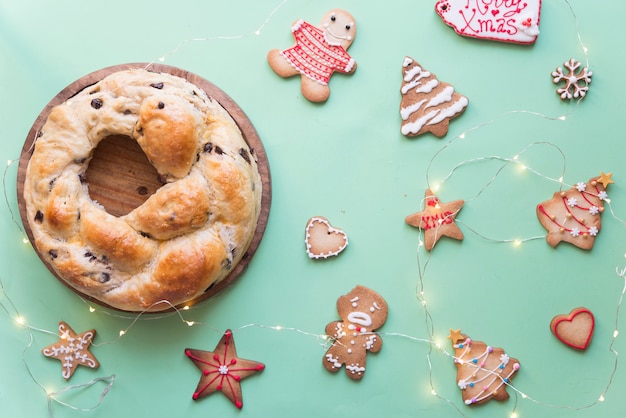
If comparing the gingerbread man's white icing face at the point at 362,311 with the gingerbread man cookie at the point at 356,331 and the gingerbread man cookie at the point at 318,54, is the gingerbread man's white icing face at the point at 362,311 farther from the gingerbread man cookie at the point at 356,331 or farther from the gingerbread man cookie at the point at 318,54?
the gingerbread man cookie at the point at 318,54

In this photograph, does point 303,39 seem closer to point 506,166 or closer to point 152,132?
point 152,132

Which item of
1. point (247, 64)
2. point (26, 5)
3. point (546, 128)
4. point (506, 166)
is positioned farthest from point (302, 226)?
point (26, 5)

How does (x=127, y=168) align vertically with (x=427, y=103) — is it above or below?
below

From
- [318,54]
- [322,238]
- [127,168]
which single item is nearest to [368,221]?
[322,238]

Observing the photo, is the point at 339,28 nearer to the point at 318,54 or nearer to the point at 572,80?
the point at 318,54

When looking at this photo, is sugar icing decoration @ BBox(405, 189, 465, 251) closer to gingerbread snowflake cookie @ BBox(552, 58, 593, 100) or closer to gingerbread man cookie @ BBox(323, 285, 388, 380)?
gingerbread man cookie @ BBox(323, 285, 388, 380)

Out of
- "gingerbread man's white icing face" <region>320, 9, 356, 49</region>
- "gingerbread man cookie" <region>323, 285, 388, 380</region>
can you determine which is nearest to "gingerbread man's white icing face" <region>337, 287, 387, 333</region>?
"gingerbread man cookie" <region>323, 285, 388, 380</region>

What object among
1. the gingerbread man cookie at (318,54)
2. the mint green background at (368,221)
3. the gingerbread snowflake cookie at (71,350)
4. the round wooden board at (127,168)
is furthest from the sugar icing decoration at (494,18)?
the gingerbread snowflake cookie at (71,350)
